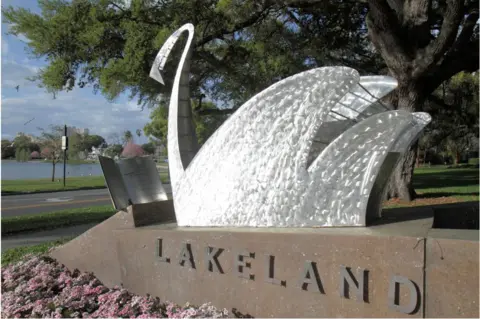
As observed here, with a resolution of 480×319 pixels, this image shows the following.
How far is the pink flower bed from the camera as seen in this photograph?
4422mm

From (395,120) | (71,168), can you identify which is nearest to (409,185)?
(395,120)

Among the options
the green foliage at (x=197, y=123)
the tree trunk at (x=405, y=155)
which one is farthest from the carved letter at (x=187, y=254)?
the green foliage at (x=197, y=123)

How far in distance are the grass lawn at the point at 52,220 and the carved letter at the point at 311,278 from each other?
8305 mm

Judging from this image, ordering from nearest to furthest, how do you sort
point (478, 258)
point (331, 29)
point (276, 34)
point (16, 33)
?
point (478, 258), point (16, 33), point (276, 34), point (331, 29)

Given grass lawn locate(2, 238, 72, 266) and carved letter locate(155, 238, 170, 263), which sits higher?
carved letter locate(155, 238, 170, 263)

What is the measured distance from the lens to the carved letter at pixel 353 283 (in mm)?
3436

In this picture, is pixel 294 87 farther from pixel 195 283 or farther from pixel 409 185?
pixel 409 185

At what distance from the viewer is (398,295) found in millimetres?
3275

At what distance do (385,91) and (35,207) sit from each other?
44.5 feet

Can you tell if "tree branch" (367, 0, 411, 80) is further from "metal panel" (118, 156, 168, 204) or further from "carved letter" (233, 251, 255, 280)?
"carved letter" (233, 251, 255, 280)

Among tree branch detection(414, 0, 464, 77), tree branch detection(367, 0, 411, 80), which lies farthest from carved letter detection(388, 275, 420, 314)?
tree branch detection(367, 0, 411, 80)

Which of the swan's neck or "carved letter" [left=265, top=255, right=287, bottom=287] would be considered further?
the swan's neck

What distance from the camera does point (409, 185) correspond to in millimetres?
11711

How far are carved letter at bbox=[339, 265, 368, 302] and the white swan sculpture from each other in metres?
0.72
